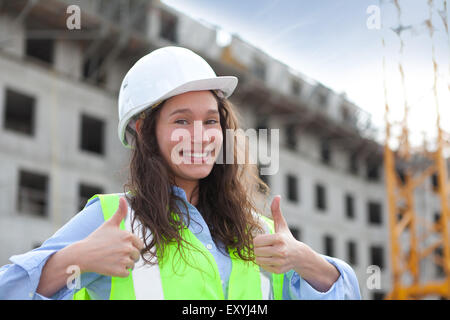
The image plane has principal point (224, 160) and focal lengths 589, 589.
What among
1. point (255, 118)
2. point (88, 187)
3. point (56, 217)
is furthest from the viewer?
point (255, 118)

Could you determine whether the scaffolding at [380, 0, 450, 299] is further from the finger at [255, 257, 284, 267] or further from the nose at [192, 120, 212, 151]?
the finger at [255, 257, 284, 267]

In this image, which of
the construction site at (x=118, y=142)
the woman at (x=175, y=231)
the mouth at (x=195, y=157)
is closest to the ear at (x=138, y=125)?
the woman at (x=175, y=231)

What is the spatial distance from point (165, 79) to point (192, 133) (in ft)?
0.70

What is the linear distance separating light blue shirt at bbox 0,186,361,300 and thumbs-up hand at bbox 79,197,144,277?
0.15 m

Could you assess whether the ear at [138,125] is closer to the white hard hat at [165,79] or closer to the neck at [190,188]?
the white hard hat at [165,79]

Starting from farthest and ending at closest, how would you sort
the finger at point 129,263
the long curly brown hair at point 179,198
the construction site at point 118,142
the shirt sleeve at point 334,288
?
the construction site at point 118,142
the long curly brown hair at point 179,198
the shirt sleeve at point 334,288
the finger at point 129,263

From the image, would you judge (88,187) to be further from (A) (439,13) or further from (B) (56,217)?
(A) (439,13)

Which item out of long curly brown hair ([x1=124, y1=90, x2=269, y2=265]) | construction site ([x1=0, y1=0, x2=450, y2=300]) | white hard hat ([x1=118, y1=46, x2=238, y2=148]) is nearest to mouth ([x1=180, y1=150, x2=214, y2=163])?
long curly brown hair ([x1=124, y1=90, x2=269, y2=265])

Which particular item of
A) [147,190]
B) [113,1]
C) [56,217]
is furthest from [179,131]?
[113,1]

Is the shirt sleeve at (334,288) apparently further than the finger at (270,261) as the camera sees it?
Yes

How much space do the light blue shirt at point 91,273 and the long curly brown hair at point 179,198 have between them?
7cm

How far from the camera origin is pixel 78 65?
58.0 ft

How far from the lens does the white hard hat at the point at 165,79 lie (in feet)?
6.36
